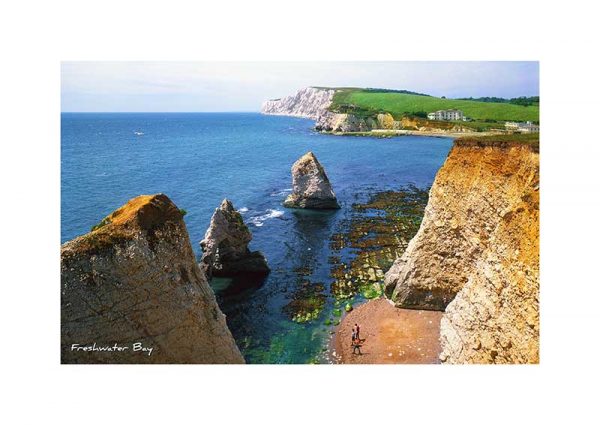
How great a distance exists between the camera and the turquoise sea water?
22.4m

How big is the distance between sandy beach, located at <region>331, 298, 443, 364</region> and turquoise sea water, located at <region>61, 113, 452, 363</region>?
3.56ft

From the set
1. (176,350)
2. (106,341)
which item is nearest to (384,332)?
(176,350)

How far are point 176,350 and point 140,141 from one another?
4569 cm

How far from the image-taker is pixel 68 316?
34.5 feet

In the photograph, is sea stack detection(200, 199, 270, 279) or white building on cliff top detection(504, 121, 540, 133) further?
sea stack detection(200, 199, 270, 279)

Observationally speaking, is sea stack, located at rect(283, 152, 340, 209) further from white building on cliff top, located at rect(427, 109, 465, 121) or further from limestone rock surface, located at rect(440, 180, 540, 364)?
limestone rock surface, located at rect(440, 180, 540, 364)

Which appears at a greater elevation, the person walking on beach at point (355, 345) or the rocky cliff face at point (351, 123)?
the rocky cliff face at point (351, 123)

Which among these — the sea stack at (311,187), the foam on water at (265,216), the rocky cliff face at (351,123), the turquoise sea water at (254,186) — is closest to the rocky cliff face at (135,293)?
the turquoise sea water at (254,186)

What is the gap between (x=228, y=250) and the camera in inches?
1101

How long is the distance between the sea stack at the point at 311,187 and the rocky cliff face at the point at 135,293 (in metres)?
30.8

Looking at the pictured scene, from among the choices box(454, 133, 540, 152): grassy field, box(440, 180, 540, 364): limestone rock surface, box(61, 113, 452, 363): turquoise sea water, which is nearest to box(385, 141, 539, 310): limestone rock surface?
box(454, 133, 540, 152): grassy field

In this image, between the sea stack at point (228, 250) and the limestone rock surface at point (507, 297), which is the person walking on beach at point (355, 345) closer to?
the limestone rock surface at point (507, 297)

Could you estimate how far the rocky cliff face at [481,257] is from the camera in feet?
44.0
